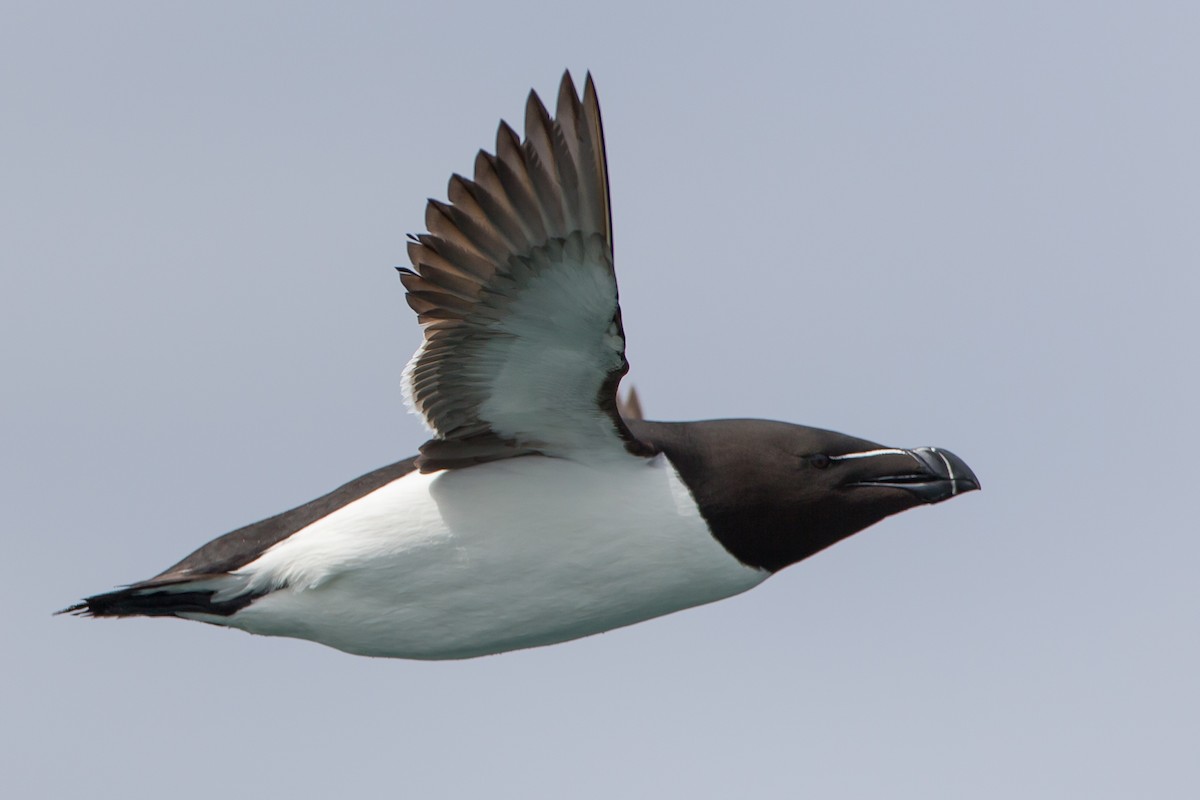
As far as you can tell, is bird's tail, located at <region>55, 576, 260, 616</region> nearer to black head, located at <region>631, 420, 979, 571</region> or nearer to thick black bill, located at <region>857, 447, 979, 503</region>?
black head, located at <region>631, 420, 979, 571</region>

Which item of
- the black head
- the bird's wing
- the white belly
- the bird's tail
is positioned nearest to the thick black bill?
the black head

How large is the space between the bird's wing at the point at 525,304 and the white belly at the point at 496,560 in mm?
181

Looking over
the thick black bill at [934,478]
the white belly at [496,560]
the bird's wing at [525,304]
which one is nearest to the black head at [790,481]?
the thick black bill at [934,478]

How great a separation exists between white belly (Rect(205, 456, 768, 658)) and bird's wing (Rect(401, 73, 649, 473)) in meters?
0.18

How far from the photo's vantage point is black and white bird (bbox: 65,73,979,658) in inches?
356

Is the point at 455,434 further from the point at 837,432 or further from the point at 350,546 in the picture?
the point at 837,432

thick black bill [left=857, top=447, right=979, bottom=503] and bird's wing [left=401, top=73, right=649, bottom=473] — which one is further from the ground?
bird's wing [left=401, top=73, right=649, bottom=473]

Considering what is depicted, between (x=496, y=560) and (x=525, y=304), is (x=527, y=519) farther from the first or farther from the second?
(x=525, y=304)

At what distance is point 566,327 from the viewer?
8.50 meters

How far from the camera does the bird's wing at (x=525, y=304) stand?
804 centimetres

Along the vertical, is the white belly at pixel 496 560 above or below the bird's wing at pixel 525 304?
below

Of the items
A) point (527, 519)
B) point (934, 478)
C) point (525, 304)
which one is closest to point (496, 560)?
point (527, 519)

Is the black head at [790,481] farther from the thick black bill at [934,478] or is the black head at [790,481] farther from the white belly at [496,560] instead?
the white belly at [496,560]

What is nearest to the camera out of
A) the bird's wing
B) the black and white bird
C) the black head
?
the bird's wing
